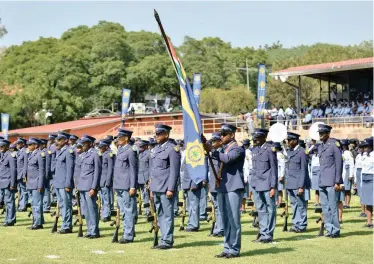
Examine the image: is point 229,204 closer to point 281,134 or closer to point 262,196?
→ point 262,196

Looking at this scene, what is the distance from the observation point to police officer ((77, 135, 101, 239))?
1351cm

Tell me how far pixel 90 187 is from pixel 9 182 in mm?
3856

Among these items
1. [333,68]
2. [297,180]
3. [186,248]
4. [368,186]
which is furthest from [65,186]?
[333,68]

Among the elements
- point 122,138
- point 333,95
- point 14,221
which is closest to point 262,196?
point 122,138

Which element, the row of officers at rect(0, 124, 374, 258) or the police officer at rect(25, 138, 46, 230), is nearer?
the row of officers at rect(0, 124, 374, 258)

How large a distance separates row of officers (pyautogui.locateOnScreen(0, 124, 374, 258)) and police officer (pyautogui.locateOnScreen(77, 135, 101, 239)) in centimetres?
2

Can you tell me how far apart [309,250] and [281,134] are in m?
4.64

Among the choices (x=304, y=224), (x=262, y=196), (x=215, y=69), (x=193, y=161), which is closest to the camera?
(x=193, y=161)

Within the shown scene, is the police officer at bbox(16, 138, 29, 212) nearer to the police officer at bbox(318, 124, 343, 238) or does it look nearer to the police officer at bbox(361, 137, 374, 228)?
the police officer at bbox(318, 124, 343, 238)

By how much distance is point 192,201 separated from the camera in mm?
15055

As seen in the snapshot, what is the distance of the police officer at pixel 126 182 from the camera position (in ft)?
41.9

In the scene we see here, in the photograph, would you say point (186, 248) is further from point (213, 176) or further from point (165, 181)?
point (213, 176)

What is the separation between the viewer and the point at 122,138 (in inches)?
520

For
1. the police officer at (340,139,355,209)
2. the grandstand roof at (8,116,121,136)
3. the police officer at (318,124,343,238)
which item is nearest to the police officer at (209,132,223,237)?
the police officer at (318,124,343,238)
